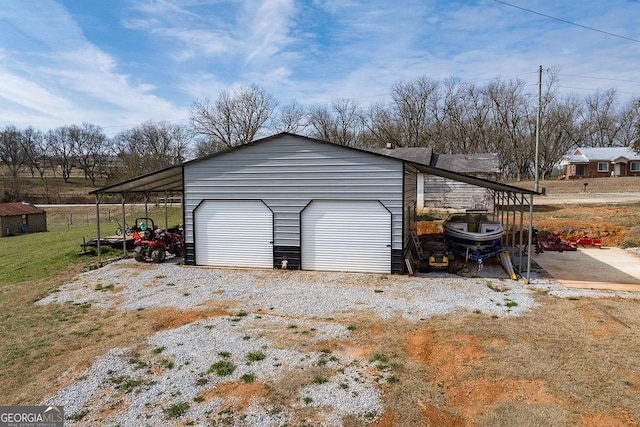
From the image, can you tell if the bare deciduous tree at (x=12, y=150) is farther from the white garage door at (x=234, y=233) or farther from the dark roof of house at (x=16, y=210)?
the white garage door at (x=234, y=233)

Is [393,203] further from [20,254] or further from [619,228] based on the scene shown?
[20,254]

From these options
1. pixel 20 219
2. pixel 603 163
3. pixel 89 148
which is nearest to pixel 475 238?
pixel 20 219

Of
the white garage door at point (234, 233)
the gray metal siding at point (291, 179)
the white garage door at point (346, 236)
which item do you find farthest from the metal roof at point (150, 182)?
the white garage door at point (346, 236)

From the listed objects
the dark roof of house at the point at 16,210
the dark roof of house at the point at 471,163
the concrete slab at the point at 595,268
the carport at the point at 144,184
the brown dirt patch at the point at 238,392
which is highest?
the dark roof of house at the point at 471,163

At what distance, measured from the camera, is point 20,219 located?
26.7 m

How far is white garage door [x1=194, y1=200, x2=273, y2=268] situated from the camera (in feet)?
38.2

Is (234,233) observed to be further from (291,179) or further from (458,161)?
(458,161)

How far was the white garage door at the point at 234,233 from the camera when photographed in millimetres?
11633

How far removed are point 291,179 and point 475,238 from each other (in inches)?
223

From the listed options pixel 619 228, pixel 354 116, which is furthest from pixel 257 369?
pixel 354 116

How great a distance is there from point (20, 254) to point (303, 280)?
13087mm

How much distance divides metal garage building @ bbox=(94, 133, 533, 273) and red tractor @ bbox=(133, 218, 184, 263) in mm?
1377

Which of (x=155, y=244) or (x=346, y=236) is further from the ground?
(x=346, y=236)

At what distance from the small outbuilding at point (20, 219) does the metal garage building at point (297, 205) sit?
1936 cm
